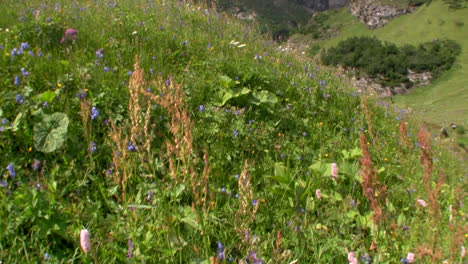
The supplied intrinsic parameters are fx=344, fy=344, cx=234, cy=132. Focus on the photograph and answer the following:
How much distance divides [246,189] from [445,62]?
5658 inches

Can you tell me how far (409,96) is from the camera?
10912 cm

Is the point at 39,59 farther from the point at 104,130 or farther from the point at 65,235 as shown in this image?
the point at 65,235

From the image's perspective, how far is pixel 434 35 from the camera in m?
140

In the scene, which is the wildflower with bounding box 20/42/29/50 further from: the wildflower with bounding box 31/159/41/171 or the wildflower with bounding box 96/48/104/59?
the wildflower with bounding box 31/159/41/171

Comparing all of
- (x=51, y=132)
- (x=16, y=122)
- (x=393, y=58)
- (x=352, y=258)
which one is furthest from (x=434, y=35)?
(x=16, y=122)

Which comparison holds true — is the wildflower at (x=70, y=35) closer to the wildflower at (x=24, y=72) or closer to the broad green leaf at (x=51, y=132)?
the wildflower at (x=24, y=72)

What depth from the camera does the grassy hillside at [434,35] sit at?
95125 millimetres

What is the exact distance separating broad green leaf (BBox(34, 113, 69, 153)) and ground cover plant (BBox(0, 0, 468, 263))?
10 mm

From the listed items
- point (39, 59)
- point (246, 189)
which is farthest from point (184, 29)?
point (246, 189)

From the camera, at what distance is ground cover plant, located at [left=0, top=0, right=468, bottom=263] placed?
194 centimetres

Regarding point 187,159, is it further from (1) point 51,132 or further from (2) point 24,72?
(2) point 24,72

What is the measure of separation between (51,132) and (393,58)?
135 m

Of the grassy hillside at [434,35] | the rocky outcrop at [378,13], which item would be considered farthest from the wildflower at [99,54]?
the rocky outcrop at [378,13]

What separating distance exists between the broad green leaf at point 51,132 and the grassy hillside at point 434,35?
88.8 metres
